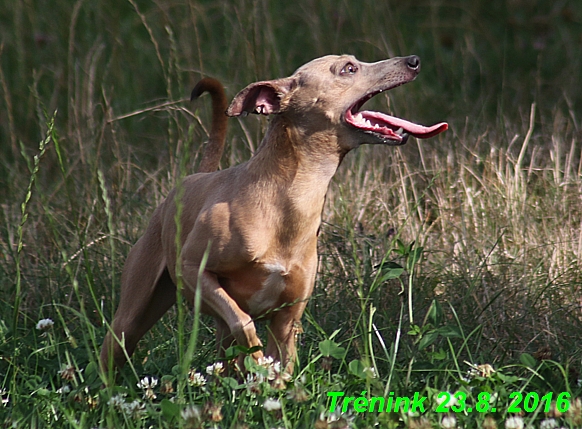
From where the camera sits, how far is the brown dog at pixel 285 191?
3.63 m

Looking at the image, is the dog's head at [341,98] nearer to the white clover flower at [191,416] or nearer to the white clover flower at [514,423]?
the white clover flower at [514,423]

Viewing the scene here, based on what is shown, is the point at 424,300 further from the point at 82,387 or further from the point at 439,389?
the point at 82,387

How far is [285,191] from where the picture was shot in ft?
12.0

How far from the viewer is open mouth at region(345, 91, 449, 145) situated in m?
3.61

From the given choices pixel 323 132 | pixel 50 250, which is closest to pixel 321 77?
pixel 323 132

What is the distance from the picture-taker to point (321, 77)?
A: 3.74 m

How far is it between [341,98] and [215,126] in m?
0.92

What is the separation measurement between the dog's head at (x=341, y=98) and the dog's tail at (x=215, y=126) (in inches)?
22.6

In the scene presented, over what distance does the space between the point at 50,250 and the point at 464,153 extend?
266 centimetres

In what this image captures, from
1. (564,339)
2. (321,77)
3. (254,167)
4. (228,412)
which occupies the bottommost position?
(564,339)

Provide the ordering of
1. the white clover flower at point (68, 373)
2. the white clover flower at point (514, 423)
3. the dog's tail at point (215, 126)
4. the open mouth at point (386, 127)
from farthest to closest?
the dog's tail at point (215, 126) → the open mouth at point (386, 127) → the white clover flower at point (68, 373) → the white clover flower at point (514, 423)

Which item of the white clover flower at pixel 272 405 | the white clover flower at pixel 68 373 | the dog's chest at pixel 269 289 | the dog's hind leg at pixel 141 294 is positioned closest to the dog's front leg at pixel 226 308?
the dog's chest at pixel 269 289


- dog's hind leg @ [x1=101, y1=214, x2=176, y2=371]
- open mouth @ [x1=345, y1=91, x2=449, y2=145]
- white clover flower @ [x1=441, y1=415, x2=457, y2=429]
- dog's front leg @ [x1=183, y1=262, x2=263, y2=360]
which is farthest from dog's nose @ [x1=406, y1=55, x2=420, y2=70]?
white clover flower @ [x1=441, y1=415, x2=457, y2=429]

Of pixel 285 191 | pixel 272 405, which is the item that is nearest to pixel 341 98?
pixel 285 191
